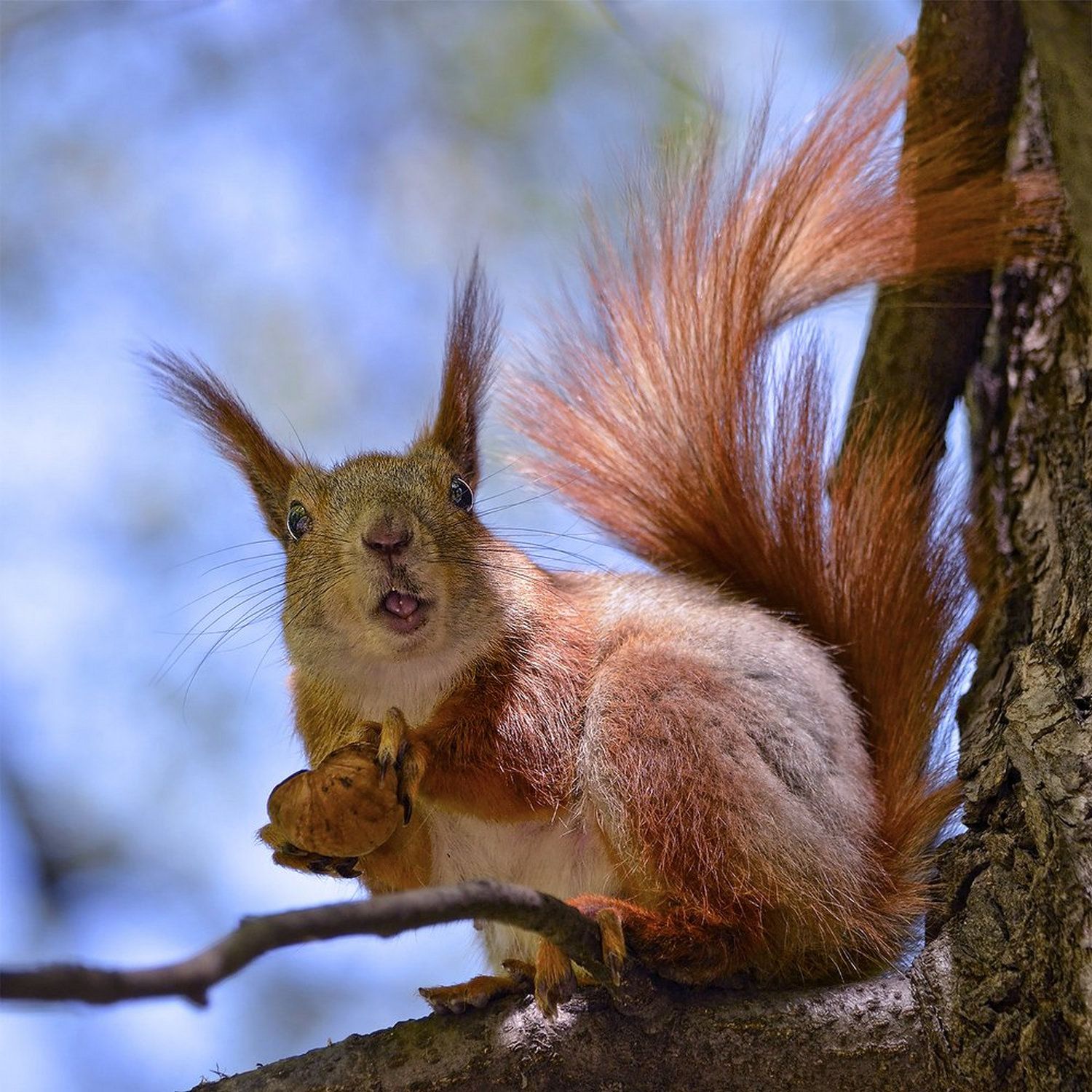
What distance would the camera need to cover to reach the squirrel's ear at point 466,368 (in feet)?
8.48

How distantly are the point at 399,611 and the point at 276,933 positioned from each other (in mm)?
1152

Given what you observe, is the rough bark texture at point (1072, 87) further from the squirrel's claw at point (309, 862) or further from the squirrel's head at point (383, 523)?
the squirrel's claw at point (309, 862)

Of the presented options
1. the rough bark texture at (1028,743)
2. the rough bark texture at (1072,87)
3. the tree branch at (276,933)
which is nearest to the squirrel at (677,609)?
the rough bark texture at (1028,743)

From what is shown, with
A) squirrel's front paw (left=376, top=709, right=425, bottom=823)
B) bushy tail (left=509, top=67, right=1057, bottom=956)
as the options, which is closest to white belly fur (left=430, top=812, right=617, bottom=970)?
squirrel's front paw (left=376, top=709, right=425, bottom=823)

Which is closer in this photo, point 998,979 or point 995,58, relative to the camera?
point 998,979

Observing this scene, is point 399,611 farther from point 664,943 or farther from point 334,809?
point 664,943

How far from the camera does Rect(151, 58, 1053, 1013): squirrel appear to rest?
6.65 ft

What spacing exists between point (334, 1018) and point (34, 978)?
3.34m

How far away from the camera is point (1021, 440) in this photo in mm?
2465

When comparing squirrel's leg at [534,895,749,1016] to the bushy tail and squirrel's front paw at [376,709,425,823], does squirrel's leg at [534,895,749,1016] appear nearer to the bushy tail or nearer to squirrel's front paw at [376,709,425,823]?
squirrel's front paw at [376,709,425,823]

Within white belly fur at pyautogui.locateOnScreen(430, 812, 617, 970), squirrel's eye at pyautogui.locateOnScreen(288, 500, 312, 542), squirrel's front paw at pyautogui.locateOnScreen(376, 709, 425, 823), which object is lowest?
white belly fur at pyautogui.locateOnScreen(430, 812, 617, 970)

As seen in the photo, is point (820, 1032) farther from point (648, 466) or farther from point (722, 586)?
point (648, 466)

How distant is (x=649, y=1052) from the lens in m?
1.77

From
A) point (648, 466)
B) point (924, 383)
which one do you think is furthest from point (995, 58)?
point (648, 466)
